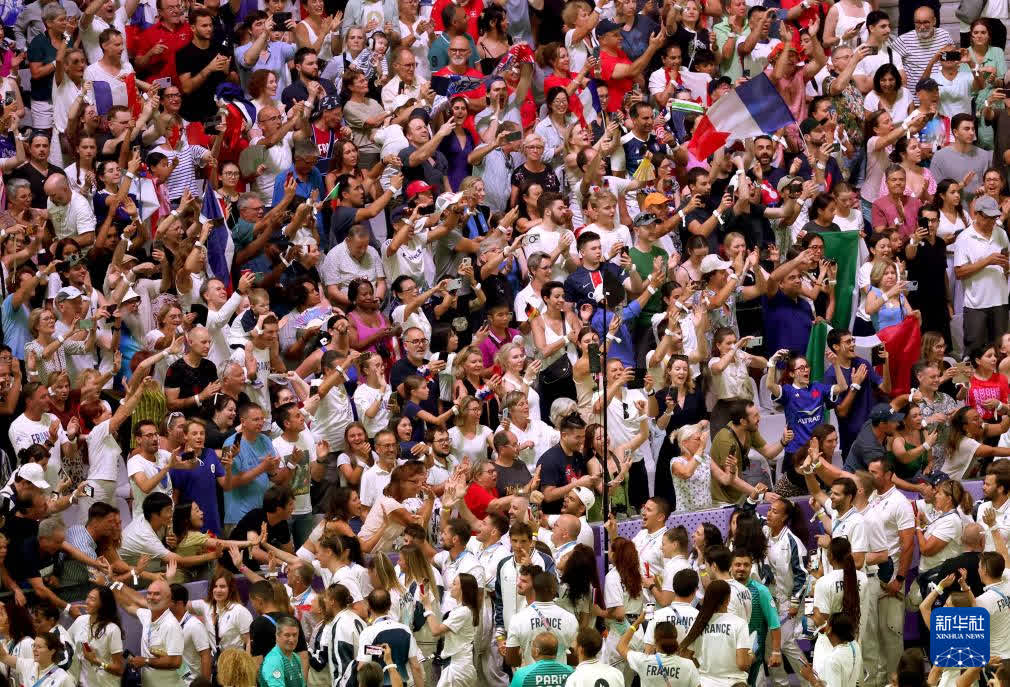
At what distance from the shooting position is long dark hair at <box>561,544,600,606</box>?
15.2 metres

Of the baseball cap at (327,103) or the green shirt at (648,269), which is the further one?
the baseball cap at (327,103)

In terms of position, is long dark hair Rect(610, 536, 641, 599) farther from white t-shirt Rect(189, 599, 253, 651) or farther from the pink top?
the pink top

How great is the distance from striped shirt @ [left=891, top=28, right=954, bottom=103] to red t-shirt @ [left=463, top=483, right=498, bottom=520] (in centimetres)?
901

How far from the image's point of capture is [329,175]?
67.0 feet

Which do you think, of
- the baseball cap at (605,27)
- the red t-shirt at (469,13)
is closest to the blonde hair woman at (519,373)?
the red t-shirt at (469,13)

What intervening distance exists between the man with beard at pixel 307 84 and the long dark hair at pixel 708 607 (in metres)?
8.41

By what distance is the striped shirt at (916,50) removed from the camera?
23.7m

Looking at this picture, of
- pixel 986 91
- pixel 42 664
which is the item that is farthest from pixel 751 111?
pixel 42 664

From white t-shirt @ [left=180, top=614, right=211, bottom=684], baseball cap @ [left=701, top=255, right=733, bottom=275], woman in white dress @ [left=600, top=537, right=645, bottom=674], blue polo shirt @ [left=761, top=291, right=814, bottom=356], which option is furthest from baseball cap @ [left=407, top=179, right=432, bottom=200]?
white t-shirt @ [left=180, top=614, right=211, bottom=684]

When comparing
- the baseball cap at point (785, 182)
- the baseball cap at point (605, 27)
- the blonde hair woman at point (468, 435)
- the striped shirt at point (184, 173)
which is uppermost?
the baseball cap at point (605, 27)

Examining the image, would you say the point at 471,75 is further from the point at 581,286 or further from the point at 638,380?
the point at 638,380

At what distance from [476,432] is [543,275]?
210 centimetres

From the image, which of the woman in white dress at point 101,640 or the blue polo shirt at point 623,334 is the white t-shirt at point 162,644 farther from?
the blue polo shirt at point 623,334

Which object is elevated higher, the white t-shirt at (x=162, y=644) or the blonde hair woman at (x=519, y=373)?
the blonde hair woman at (x=519, y=373)
